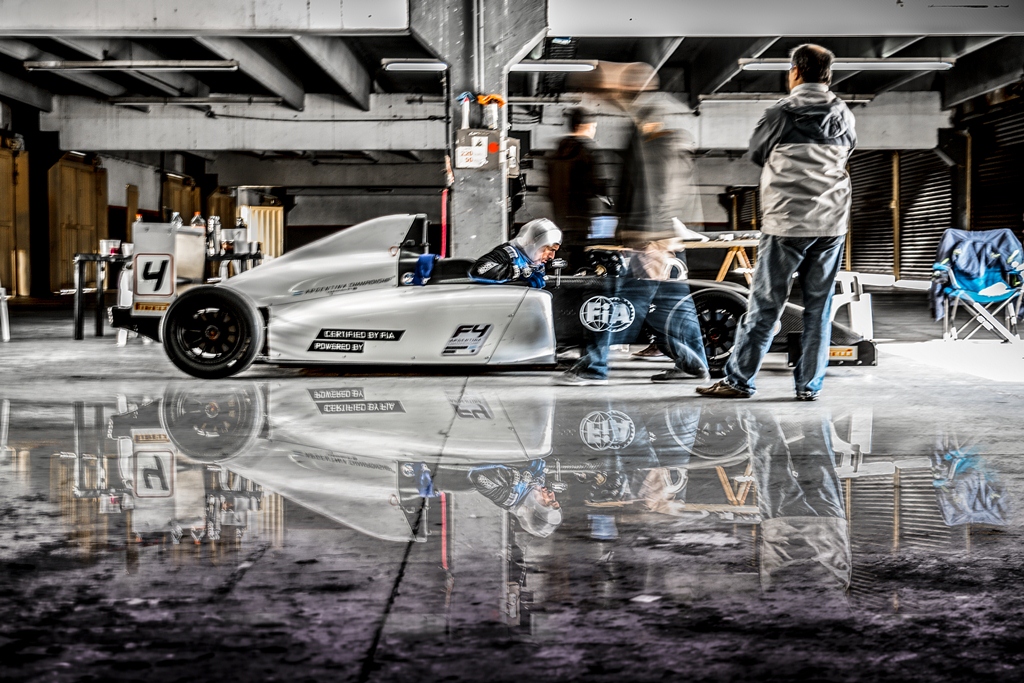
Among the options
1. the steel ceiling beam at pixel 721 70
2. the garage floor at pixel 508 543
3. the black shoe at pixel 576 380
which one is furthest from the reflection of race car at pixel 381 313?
the steel ceiling beam at pixel 721 70

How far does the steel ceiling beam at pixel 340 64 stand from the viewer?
1517 centimetres

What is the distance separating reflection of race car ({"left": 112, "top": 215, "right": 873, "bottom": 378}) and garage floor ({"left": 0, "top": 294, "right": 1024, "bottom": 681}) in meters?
1.12

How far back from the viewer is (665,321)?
5906 millimetres

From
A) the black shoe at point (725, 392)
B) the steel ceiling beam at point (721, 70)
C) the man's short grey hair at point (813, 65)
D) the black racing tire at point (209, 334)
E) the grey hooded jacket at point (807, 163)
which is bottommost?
the black shoe at point (725, 392)

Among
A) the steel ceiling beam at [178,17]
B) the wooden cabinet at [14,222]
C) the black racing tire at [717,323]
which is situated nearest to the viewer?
the black racing tire at [717,323]

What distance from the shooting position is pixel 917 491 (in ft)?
9.96

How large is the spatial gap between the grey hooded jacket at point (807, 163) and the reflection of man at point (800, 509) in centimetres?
113

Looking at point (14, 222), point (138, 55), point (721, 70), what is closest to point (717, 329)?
point (721, 70)

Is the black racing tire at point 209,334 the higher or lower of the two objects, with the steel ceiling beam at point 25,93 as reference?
lower

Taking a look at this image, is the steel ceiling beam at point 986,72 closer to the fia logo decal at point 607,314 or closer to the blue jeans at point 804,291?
the fia logo decal at point 607,314

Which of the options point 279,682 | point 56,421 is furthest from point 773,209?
point 279,682

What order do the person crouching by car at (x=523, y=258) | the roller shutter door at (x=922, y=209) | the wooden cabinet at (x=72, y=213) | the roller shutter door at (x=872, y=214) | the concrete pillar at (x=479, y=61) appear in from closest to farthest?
the person crouching by car at (x=523, y=258), the concrete pillar at (x=479, y=61), the roller shutter door at (x=922, y=209), the roller shutter door at (x=872, y=214), the wooden cabinet at (x=72, y=213)

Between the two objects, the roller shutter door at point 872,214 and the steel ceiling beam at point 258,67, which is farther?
the roller shutter door at point 872,214

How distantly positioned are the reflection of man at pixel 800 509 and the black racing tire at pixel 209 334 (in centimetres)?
314
